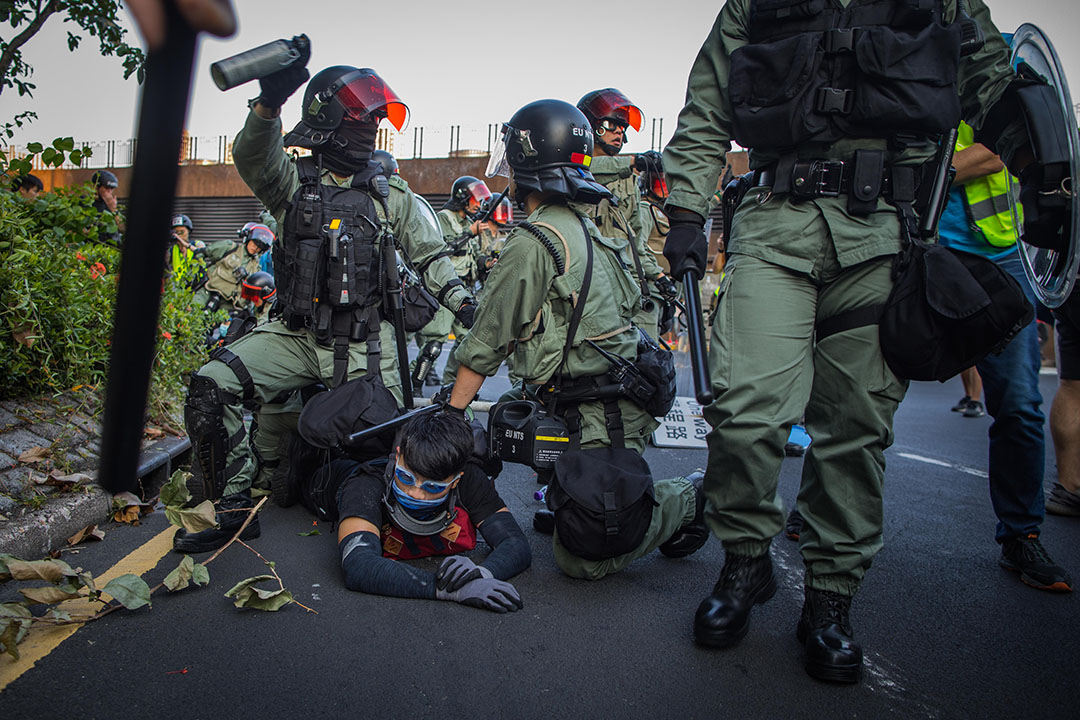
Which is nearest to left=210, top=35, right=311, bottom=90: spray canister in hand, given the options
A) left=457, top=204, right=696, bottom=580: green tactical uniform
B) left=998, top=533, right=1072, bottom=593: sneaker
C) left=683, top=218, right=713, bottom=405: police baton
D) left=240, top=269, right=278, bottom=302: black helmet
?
left=457, top=204, right=696, bottom=580: green tactical uniform

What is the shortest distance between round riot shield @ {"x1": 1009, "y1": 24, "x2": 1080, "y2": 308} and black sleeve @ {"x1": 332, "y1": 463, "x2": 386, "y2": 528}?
245 centimetres

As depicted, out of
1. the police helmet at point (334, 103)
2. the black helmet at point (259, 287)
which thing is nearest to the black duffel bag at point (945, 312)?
the police helmet at point (334, 103)

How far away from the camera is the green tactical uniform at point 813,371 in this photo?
2.15 meters

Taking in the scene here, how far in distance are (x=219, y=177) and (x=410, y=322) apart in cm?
1906

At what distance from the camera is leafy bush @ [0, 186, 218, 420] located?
3863 mm

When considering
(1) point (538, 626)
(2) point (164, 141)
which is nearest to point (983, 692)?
(1) point (538, 626)

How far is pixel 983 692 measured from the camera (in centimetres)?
197

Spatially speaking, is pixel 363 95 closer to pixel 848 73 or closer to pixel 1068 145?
pixel 848 73

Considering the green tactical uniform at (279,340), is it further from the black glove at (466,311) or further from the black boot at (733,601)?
the black boot at (733,601)

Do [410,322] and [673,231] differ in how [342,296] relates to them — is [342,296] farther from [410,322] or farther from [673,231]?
[673,231]

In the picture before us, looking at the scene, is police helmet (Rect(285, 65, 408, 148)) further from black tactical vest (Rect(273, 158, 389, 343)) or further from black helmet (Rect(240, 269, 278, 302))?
black helmet (Rect(240, 269, 278, 302))

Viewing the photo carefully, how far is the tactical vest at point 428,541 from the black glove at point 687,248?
54.5 inches

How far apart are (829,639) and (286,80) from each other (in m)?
2.46

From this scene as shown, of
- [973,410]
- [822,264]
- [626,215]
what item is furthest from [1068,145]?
[973,410]
